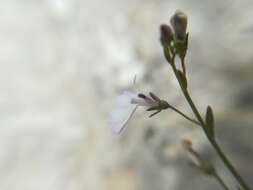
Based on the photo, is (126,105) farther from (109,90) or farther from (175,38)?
(109,90)

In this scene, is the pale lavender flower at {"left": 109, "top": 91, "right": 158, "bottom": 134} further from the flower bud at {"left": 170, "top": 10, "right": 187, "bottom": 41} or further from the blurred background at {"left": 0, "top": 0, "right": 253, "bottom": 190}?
the blurred background at {"left": 0, "top": 0, "right": 253, "bottom": 190}

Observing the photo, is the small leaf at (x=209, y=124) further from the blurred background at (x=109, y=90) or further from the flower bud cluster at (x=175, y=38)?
the blurred background at (x=109, y=90)

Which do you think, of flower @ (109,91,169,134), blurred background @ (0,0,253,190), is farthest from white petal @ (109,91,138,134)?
blurred background @ (0,0,253,190)

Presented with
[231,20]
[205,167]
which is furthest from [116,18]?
[205,167]

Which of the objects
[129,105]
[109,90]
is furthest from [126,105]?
[109,90]

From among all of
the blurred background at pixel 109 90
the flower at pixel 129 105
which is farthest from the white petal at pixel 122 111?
the blurred background at pixel 109 90

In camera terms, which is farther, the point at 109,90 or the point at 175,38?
the point at 109,90

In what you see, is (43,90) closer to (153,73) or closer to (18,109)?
(18,109)
